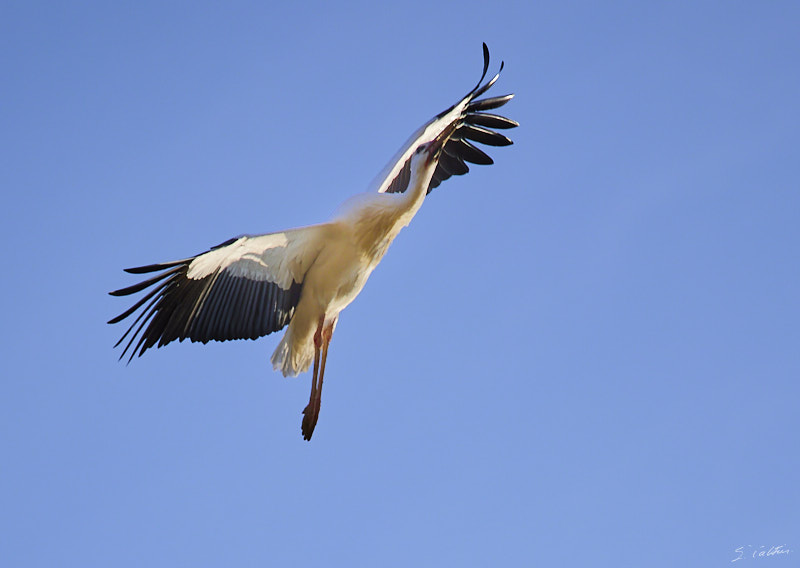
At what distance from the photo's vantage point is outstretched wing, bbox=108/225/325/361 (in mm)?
8281

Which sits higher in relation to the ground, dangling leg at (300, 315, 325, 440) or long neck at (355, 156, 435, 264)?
long neck at (355, 156, 435, 264)

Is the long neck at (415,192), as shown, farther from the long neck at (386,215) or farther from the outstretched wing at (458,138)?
the outstretched wing at (458,138)

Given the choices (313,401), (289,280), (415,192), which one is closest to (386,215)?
(415,192)

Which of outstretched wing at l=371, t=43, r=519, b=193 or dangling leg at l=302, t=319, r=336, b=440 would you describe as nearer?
dangling leg at l=302, t=319, r=336, b=440

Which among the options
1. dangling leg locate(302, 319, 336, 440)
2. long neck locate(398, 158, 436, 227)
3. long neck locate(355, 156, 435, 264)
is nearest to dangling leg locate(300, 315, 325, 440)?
dangling leg locate(302, 319, 336, 440)

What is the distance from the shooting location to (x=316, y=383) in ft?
28.7

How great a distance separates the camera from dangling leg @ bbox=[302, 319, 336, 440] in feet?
28.0

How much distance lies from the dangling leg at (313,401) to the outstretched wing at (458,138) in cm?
139

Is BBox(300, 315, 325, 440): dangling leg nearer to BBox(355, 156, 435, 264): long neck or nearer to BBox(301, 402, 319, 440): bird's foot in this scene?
BBox(301, 402, 319, 440): bird's foot

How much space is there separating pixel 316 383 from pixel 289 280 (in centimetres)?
86

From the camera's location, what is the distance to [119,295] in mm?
7984

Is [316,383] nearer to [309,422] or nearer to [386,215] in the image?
[309,422]

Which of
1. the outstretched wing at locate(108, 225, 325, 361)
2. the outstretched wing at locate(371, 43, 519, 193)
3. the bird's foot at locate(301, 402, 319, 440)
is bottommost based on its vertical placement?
the bird's foot at locate(301, 402, 319, 440)

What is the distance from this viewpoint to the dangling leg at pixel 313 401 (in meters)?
8.53
